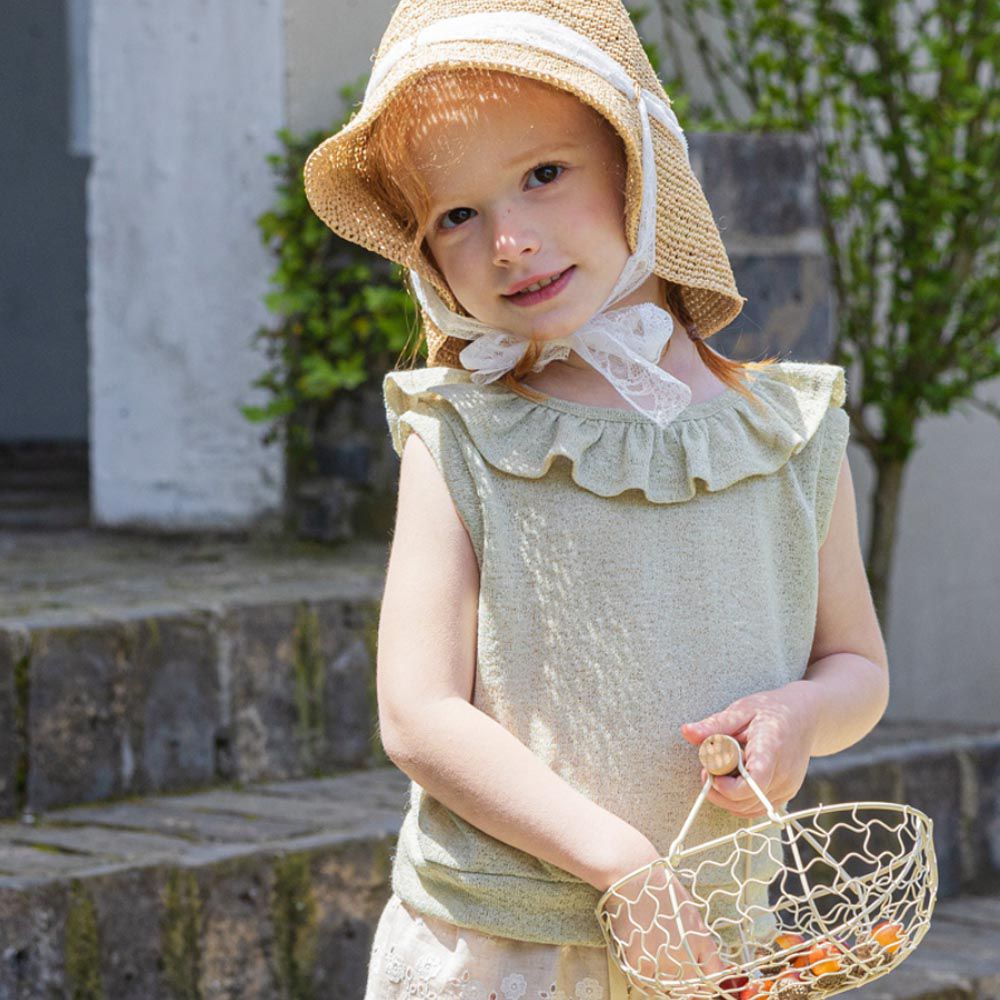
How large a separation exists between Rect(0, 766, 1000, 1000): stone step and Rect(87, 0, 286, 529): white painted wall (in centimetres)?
140

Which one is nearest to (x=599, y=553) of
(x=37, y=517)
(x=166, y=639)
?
(x=166, y=639)

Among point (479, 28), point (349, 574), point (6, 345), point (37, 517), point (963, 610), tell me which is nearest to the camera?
point (479, 28)

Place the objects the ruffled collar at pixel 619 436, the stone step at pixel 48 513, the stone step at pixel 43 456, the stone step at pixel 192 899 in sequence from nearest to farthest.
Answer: the ruffled collar at pixel 619 436 < the stone step at pixel 192 899 < the stone step at pixel 48 513 < the stone step at pixel 43 456

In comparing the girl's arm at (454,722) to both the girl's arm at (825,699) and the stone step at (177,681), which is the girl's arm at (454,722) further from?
the stone step at (177,681)

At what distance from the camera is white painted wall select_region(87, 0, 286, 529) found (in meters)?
4.47

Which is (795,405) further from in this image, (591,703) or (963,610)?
(963,610)

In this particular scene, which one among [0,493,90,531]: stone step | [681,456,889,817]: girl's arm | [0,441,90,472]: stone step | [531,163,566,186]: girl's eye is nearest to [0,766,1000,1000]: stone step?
[681,456,889,817]: girl's arm

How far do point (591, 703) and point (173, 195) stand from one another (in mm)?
3200

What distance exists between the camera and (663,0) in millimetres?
5180

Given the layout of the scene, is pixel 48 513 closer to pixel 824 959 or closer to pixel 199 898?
pixel 199 898

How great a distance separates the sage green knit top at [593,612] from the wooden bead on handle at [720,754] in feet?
0.28

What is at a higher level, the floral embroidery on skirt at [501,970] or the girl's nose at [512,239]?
the girl's nose at [512,239]

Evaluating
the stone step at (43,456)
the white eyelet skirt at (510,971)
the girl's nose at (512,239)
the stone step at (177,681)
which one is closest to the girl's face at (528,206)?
the girl's nose at (512,239)

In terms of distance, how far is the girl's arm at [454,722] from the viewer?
1.51 metres
